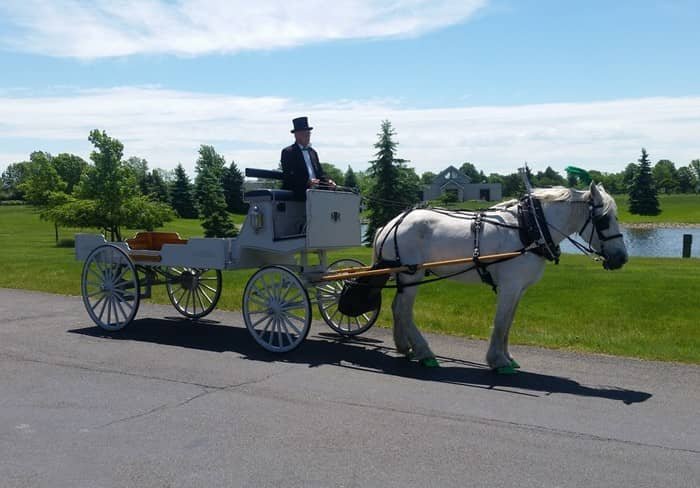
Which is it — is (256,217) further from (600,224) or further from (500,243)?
(600,224)

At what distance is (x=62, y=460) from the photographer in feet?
17.9

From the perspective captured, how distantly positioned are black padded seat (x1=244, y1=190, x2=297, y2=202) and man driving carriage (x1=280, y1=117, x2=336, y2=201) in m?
0.10

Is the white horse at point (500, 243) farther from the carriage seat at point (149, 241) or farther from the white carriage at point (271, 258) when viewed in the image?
the carriage seat at point (149, 241)

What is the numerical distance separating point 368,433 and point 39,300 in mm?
10635

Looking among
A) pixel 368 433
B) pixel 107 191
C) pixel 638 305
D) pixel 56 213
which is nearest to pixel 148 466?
pixel 368 433

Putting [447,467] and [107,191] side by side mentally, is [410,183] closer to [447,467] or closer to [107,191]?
[107,191]

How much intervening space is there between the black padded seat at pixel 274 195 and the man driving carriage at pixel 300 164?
0.10 metres

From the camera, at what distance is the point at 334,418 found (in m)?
6.47

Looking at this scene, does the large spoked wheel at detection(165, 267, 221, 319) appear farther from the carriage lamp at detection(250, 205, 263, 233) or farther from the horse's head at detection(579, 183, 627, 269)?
the horse's head at detection(579, 183, 627, 269)

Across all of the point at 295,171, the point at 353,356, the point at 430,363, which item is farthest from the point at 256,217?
the point at 430,363

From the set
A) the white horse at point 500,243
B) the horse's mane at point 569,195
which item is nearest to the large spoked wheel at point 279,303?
the white horse at point 500,243

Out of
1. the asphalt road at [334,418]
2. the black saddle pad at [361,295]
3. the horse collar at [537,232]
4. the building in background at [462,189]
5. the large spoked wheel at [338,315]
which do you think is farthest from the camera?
the building in background at [462,189]

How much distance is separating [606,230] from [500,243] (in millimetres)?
1223

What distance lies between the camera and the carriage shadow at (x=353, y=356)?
7.51 m
